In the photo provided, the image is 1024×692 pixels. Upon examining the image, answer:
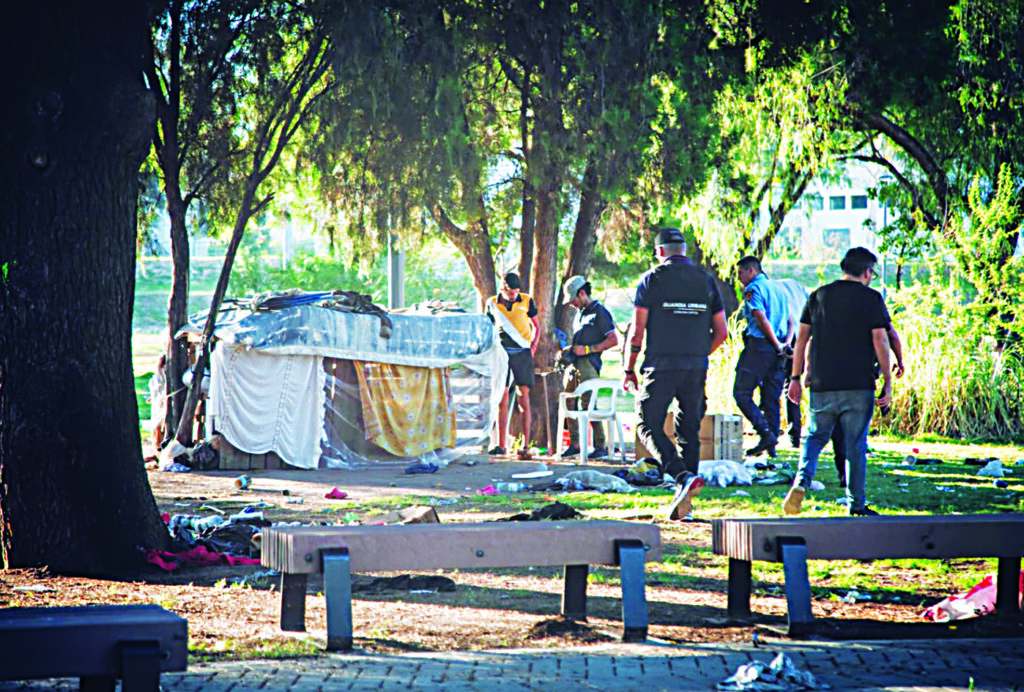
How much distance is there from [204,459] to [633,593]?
10199 millimetres

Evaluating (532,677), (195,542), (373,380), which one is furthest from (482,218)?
(532,677)

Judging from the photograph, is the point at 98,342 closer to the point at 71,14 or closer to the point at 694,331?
the point at 71,14

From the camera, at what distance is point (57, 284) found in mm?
8422

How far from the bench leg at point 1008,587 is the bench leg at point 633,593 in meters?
1.78

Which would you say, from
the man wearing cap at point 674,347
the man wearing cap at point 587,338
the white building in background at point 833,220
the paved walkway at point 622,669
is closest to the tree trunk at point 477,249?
the man wearing cap at point 587,338

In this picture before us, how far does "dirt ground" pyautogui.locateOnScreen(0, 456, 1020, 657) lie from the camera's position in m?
6.45

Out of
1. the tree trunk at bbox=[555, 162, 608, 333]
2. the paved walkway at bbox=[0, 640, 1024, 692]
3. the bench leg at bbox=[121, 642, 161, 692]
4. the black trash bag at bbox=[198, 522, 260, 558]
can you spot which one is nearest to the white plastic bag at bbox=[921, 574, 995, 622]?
the paved walkway at bbox=[0, 640, 1024, 692]

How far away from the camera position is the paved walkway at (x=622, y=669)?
18.0 feet

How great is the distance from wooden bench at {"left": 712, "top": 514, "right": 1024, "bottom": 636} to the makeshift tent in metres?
9.89

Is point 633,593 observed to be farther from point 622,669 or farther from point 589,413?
point 589,413

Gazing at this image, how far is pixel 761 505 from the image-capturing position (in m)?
11.3

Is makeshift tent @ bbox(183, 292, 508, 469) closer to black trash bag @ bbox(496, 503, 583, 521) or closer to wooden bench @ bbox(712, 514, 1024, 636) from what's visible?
black trash bag @ bbox(496, 503, 583, 521)

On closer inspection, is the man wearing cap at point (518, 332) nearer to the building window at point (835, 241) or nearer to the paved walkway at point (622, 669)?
the paved walkway at point (622, 669)

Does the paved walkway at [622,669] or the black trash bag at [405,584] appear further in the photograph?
the black trash bag at [405,584]
